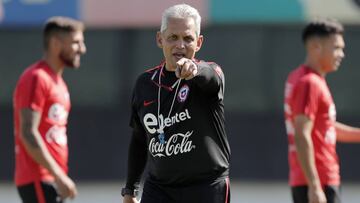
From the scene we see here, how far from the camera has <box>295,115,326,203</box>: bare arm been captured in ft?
22.6

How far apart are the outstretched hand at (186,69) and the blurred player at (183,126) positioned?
1.12ft

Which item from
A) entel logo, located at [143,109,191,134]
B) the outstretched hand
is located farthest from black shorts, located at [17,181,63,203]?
the outstretched hand

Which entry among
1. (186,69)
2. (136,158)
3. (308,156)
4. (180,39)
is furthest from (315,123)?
(186,69)

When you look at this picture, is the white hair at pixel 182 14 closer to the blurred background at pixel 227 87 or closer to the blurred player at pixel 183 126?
the blurred player at pixel 183 126

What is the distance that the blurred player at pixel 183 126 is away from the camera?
17.7ft

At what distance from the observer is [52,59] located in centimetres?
756

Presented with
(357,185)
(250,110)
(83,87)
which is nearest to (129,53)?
(83,87)

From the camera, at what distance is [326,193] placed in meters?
7.11

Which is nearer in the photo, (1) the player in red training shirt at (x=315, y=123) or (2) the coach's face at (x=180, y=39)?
(2) the coach's face at (x=180, y=39)

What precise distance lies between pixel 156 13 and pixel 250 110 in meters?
1.94

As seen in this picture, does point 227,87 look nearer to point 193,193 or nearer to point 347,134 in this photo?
point 347,134

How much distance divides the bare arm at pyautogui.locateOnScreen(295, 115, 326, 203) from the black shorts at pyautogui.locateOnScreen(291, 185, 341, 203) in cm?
14

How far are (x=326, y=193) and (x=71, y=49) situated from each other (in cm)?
205

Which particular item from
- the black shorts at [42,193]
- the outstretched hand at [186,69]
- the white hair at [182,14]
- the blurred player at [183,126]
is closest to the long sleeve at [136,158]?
the blurred player at [183,126]
